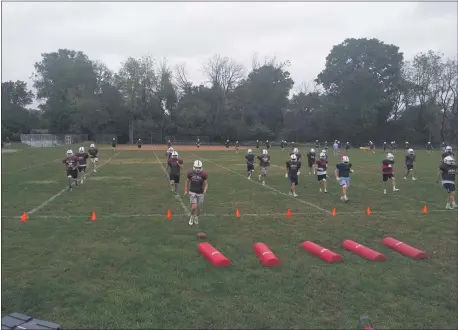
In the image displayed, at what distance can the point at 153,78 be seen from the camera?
83062mm

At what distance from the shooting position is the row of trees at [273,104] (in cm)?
7712

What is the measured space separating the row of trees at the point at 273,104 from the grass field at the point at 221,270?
63.7 metres

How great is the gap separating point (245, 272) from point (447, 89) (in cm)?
8297

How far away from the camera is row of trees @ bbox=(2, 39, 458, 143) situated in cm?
7712

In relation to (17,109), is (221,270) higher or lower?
lower

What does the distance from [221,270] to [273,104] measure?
255 ft

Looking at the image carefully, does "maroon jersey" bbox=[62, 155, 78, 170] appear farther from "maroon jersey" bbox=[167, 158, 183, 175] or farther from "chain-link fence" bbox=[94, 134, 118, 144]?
"chain-link fence" bbox=[94, 134, 118, 144]

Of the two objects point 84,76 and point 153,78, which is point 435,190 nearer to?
point 153,78

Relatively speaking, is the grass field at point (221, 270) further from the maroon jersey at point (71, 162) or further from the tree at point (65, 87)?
the tree at point (65, 87)

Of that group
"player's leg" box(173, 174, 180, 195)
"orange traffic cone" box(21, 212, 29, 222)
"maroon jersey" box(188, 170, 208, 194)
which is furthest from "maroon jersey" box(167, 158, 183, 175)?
"orange traffic cone" box(21, 212, 29, 222)

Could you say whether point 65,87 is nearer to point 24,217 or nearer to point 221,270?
point 24,217

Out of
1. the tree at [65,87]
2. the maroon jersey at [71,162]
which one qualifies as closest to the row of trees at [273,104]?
the tree at [65,87]

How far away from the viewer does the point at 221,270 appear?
28.2ft

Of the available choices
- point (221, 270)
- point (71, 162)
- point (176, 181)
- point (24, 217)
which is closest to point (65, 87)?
point (71, 162)
